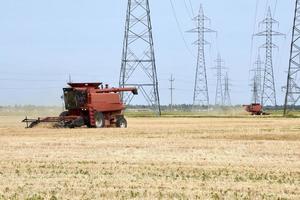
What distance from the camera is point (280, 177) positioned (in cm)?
1488

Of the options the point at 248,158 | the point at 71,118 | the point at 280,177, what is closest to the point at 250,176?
the point at 280,177

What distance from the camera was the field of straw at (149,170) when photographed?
12492mm

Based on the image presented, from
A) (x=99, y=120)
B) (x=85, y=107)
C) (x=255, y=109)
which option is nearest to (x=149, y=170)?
(x=85, y=107)

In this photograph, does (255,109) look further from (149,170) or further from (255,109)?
(149,170)

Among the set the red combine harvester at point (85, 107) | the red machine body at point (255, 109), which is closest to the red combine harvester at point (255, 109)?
the red machine body at point (255, 109)

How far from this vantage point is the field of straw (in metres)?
12.5

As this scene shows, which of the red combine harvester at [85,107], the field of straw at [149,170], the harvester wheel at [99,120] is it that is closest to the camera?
the field of straw at [149,170]

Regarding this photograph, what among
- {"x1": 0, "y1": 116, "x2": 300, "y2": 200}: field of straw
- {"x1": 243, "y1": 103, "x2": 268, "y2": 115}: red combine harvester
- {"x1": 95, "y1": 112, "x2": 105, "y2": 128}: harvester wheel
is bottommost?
{"x1": 0, "y1": 116, "x2": 300, "y2": 200}: field of straw

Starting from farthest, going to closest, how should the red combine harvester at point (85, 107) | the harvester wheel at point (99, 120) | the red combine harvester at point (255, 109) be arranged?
1. the red combine harvester at point (255, 109)
2. the harvester wheel at point (99, 120)
3. the red combine harvester at point (85, 107)

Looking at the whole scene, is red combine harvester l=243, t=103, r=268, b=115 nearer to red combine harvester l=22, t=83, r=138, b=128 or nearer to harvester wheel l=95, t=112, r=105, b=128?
red combine harvester l=22, t=83, r=138, b=128

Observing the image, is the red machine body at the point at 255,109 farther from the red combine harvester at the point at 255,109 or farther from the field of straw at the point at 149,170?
the field of straw at the point at 149,170

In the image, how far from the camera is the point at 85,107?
40000 mm

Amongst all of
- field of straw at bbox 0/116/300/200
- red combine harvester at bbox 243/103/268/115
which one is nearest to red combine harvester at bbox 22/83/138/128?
field of straw at bbox 0/116/300/200

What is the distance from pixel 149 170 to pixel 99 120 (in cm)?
2479
